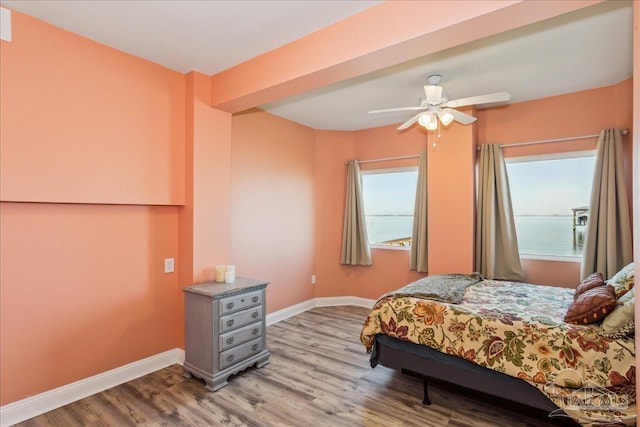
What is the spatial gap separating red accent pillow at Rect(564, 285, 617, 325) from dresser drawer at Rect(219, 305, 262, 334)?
237 cm

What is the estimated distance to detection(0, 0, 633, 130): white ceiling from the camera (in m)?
2.01

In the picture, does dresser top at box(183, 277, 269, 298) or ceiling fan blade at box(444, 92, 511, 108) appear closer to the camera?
ceiling fan blade at box(444, 92, 511, 108)

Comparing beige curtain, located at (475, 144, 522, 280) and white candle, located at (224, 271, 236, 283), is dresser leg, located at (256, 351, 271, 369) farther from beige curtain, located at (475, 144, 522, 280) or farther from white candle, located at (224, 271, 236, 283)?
beige curtain, located at (475, 144, 522, 280)

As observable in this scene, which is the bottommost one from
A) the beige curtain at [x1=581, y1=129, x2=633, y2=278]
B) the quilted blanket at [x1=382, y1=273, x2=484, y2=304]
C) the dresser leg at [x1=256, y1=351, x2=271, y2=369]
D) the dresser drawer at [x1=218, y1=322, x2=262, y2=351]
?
the dresser leg at [x1=256, y1=351, x2=271, y2=369]

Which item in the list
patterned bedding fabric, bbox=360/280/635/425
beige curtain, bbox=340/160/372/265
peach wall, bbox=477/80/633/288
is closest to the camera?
patterned bedding fabric, bbox=360/280/635/425

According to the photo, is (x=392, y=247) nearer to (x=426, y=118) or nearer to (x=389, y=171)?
(x=389, y=171)

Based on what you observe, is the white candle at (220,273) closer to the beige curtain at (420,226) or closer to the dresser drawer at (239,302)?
the dresser drawer at (239,302)

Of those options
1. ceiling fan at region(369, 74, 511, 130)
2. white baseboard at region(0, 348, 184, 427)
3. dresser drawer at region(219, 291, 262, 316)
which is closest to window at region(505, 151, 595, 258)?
ceiling fan at region(369, 74, 511, 130)

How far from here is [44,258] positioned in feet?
7.36

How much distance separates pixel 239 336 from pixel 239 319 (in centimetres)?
15

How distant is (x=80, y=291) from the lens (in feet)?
7.90

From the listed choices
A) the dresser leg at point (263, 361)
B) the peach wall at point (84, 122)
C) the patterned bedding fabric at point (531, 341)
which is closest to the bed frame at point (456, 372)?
the patterned bedding fabric at point (531, 341)

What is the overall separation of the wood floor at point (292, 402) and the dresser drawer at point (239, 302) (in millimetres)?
604

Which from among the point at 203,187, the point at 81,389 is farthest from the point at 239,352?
the point at 203,187
